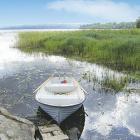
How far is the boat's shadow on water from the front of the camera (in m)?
11.2

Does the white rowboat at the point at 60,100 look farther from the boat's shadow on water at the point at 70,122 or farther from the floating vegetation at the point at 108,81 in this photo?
the floating vegetation at the point at 108,81

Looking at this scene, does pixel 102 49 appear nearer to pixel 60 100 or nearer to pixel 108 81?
pixel 108 81

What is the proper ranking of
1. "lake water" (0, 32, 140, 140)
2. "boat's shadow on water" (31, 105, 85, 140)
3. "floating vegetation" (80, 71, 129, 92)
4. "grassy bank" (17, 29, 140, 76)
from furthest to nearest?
"grassy bank" (17, 29, 140, 76)
"floating vegetation" (80, 71, 129, 92)
"lake water" (0, 32, 140, 140)
"boat's shadow on water" (31, 105, 85, 140)

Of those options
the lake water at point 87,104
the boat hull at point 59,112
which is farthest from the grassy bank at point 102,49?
the boat hull at point 59,112

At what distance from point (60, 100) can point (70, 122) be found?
1092mm

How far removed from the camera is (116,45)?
1084 inches

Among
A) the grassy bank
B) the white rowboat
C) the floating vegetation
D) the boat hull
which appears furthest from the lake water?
the grassy bank

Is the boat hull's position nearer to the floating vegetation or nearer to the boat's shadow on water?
the boat's shadow on water

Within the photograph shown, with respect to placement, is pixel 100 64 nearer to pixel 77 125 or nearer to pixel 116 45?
pixel 116 45

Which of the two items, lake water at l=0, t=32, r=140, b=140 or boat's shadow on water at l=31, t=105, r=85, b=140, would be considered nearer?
boat's shadow on water at l=31, t=105, r=85, b=140

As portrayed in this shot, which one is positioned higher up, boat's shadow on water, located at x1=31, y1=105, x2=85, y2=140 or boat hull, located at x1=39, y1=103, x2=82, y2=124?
boat hull, located at x1=39, y1=103, x2=82, y2=124

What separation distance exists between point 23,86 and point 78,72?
569cm

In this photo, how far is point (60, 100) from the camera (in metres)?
12.0

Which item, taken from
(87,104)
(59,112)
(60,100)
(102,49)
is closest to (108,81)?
(87,104)
